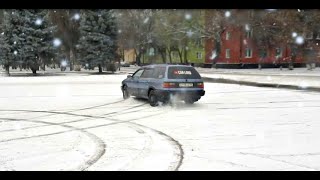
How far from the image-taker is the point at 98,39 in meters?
43.0

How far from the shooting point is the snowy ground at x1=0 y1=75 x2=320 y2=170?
6.11 metres

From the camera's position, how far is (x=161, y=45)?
68.1 metres

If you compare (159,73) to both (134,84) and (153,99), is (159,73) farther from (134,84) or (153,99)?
(134,84)

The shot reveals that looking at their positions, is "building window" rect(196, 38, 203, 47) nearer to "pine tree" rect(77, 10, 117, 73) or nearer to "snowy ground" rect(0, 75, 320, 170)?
"pine tree" rect(77, 10, 117, 73)

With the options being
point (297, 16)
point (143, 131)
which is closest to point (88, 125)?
point (143, 131)

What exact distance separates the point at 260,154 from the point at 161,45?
204 ft

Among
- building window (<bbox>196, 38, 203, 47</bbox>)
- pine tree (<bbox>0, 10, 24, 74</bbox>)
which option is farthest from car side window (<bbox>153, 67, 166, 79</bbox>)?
building window (<bbox>196, 38, 203, 47</bbox>)

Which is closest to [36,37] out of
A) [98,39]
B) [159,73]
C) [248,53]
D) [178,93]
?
[98,39]

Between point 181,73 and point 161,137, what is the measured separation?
5.83 meters

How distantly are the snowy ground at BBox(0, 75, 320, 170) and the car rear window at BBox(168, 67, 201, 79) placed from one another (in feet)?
3.71

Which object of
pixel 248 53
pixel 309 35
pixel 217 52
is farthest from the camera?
pixel 248 53

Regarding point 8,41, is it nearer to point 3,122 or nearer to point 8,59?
point 8,59

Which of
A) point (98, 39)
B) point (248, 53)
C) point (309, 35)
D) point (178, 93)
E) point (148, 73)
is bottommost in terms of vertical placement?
point (178, 93)

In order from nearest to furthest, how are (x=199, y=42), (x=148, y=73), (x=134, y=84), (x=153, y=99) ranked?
(x=153, y=99) → (x=148, y=73) → (x=134, y=84) → (x=199, y=42)
